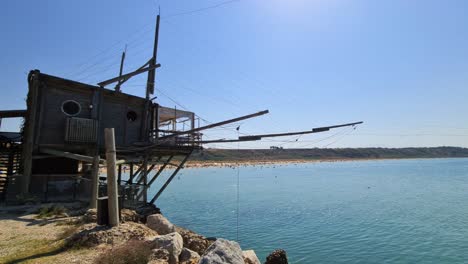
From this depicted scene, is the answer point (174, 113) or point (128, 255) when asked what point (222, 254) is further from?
point (174, 113)

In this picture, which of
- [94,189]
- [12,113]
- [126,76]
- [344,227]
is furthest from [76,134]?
[344,227]

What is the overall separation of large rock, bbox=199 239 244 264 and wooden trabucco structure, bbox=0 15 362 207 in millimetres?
7841

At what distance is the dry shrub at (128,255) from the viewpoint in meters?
7.29

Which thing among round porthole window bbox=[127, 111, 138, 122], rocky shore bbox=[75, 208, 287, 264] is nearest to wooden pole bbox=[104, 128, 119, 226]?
rocky shore bbox=[75, 208, 287, 264]

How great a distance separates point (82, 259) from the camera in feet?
25.5

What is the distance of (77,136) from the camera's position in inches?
680

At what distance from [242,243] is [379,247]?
7797mm

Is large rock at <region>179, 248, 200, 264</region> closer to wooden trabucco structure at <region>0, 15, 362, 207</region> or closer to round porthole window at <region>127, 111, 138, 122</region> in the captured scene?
wooden trabucco structure at <region>0, 15, 362, 207</region>

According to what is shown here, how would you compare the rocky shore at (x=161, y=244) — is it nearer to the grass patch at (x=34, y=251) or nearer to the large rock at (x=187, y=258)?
the large rock at (x=187, y=258)

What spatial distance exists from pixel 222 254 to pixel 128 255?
245 centimetres

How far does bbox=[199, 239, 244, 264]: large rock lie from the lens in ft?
25.1

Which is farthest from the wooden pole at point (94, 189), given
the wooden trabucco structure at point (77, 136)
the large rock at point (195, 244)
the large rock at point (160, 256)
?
the large rock at point (160, 256)

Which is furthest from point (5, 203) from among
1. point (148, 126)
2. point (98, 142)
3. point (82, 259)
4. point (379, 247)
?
point (379, 247)

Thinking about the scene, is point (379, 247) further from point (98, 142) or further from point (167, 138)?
point (98, 142)
